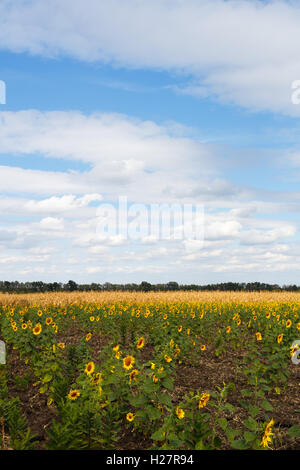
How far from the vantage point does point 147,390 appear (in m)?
4.60

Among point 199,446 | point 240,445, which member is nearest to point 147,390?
point 240,445

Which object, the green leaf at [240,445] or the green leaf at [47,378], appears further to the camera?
the green leaf at [47,378]

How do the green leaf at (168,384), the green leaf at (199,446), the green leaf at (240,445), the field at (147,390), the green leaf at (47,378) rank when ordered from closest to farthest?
the green leaf at (199,446) < the green leaf at (240,445) < the field at (147,390) < the green leaf at (168,384) < the green leaf at (47,378)

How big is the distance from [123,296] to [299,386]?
16602mm

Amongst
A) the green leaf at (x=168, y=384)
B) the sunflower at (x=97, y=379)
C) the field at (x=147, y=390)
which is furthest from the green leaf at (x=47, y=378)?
the green leaf at (x=168, y=384)

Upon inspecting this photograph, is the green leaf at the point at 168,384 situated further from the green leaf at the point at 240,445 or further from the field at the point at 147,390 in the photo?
the green leaf at the point at 240,445

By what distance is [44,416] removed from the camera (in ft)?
18.6

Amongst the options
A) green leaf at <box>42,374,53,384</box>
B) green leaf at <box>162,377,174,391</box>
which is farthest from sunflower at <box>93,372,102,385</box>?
green leaf at <box>42,374,53,384</box>

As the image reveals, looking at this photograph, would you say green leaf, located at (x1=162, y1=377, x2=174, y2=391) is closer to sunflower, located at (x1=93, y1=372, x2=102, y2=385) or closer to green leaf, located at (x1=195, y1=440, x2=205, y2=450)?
sunflower, located at (x1=93, y1=372, x2=102, y2=385)

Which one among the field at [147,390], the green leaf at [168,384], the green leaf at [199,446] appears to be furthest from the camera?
the green leaf at [168,384]

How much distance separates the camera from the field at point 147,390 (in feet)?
13.3

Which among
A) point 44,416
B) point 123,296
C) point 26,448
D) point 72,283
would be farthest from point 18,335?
point 72,283

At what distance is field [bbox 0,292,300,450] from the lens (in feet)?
13.3
